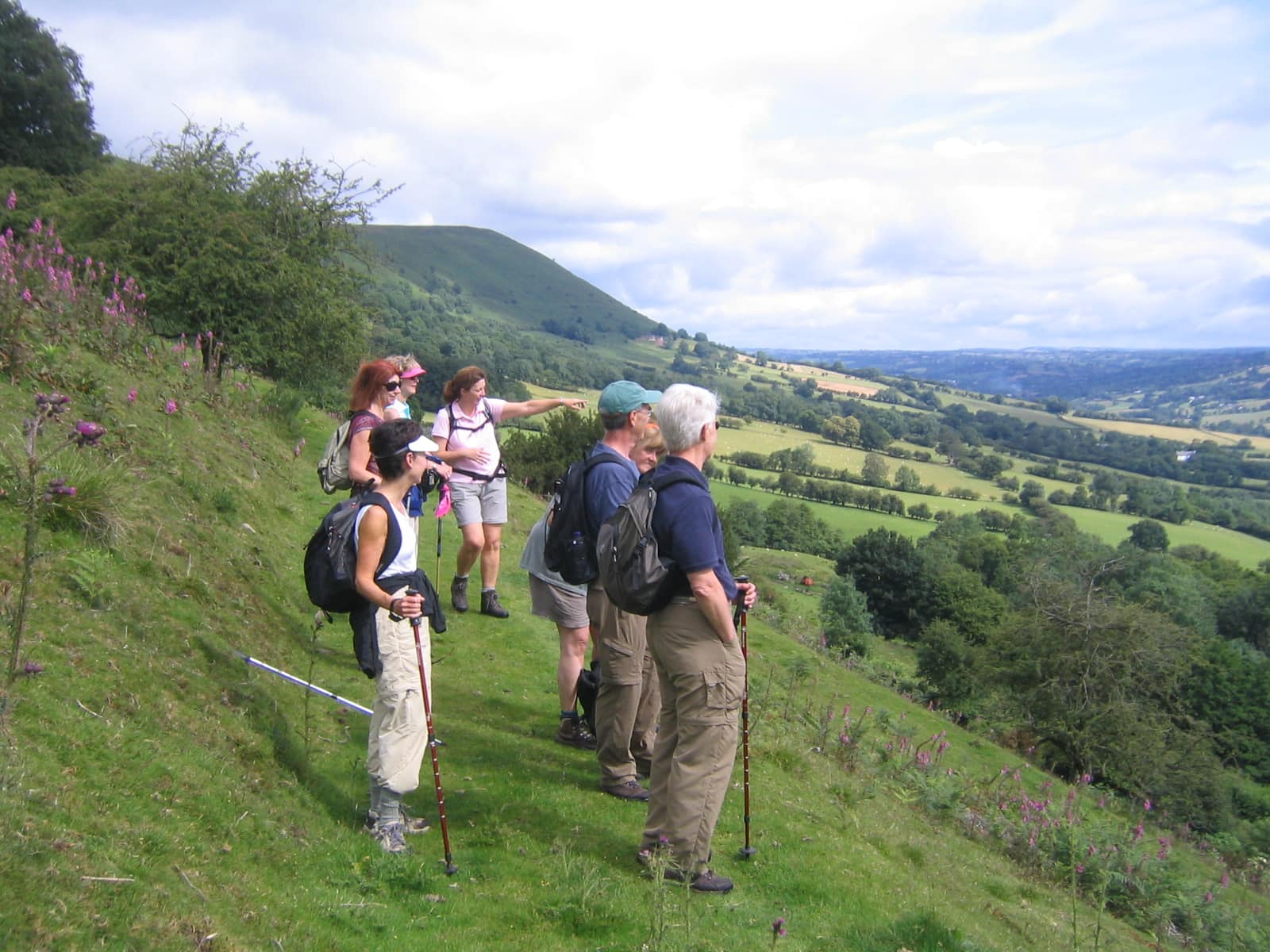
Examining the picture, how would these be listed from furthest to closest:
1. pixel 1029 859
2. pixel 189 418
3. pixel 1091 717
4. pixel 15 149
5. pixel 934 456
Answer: pixel 934 456 → pixel 15 149 → pixel 1091 717 → pixel 189 418 → pixel 1029 859

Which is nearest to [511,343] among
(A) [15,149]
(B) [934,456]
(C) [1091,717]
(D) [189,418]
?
(B) [934,456]

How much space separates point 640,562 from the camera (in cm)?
489

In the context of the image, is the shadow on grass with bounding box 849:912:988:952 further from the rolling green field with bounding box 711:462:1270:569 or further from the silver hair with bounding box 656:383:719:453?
the rolling green field with bounding box 711:462:1270:569

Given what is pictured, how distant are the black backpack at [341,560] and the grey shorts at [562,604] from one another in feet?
5.36

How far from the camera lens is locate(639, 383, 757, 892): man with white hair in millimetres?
4918

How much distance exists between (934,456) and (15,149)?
12952cm

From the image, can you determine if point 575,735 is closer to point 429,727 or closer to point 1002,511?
point 429,727

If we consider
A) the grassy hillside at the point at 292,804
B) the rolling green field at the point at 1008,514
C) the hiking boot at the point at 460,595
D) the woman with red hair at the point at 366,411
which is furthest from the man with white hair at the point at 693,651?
the rolling green field at the point at 1008,514

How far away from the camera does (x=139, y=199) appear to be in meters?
21.2

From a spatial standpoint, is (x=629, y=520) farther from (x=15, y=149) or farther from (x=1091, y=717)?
(x=15, y=149)

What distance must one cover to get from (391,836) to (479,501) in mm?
4662

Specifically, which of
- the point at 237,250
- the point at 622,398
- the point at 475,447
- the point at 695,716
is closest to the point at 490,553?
the point at 475,447

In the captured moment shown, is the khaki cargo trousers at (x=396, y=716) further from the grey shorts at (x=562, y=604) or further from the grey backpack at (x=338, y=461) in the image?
the grey backpack at (x=338, y=461)

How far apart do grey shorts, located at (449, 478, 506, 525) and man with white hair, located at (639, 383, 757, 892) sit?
14.9 feet
